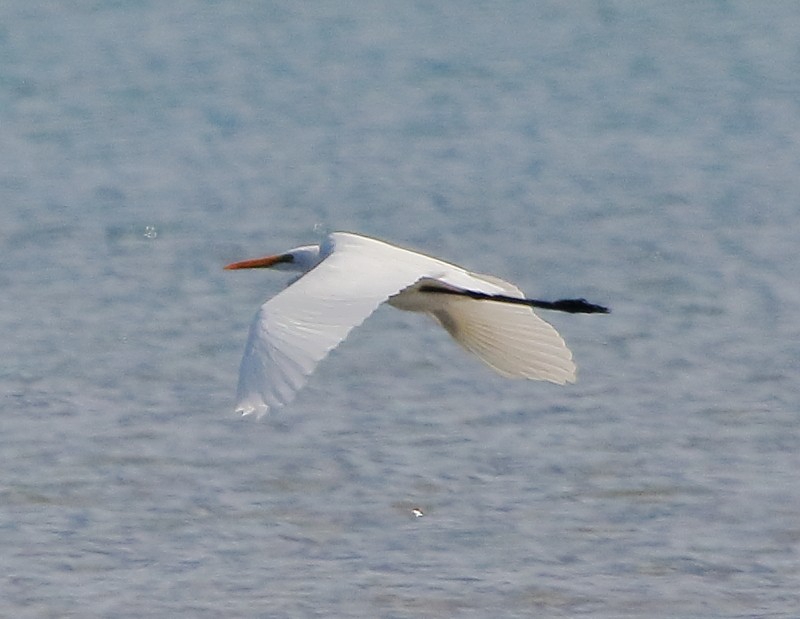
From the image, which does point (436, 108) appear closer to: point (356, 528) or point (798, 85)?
point (798, 85)

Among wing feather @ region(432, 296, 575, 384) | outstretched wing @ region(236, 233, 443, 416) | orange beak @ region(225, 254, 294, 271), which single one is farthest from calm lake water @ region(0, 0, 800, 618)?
outstretched wing @ region(236, 233, 443, 416)

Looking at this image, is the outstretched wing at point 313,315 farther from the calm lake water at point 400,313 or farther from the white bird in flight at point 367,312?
the calm lake water at point 400,313

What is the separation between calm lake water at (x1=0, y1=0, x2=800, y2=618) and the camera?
455cm

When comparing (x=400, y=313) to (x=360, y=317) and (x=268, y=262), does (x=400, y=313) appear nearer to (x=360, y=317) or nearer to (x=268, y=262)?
(x=268, y=262)


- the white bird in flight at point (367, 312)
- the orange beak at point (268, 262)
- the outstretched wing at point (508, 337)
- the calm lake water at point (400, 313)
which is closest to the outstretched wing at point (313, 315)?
the white bird in flight at point (367, 312)

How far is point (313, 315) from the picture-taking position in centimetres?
314

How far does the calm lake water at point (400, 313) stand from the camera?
14.9ft

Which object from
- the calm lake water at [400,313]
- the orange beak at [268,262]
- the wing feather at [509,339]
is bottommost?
the calm lake water at [400,313]

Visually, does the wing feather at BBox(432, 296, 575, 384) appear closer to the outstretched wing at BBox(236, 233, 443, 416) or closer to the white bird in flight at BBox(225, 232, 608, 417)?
the white bird in flight at BBox(225, 232, 608, 417)

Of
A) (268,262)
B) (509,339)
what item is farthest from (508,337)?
(268,262)

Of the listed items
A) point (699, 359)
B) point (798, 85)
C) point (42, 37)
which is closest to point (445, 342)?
point (699, 359)

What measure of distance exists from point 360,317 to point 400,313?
3.42 meters

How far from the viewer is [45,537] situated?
4730 millimetres

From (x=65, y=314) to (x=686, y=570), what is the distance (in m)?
2.92
